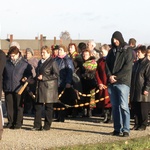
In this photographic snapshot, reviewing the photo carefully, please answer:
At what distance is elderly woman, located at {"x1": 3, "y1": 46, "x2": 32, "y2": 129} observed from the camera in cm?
1175

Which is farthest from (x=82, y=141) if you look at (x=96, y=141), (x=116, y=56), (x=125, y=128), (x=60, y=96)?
(x=60, y=96)

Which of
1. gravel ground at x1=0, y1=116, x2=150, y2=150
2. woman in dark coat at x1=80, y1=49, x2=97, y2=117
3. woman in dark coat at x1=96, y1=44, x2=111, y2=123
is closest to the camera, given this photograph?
gravel ground at x1=0, y1=116, x2=150, y2=150

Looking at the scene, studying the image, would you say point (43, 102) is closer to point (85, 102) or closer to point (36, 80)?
point (36, 80)

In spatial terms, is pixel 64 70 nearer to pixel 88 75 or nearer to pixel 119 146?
pixel 88 75

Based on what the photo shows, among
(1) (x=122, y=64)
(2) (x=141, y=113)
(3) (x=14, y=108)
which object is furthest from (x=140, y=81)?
(3) (x=14, y=108)

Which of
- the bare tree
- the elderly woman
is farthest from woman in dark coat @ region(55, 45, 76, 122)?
the bare tree

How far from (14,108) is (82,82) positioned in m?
2.37

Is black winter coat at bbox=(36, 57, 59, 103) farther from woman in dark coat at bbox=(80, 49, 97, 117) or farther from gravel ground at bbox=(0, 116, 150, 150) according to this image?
woman in dark coat at bbox=(80, 49, 97, 117)

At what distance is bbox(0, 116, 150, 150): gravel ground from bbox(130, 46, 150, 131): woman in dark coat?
296 millimetres

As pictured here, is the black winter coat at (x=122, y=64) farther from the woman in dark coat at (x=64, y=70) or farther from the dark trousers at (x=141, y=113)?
the woman in dark coat at (x=64, y=70)

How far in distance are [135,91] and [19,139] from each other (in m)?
2.88

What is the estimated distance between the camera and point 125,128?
34.9 ft

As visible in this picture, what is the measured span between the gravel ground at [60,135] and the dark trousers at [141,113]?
21 cm

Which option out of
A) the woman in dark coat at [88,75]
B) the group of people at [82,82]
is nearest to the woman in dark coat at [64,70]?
the group of people at [82,82]
